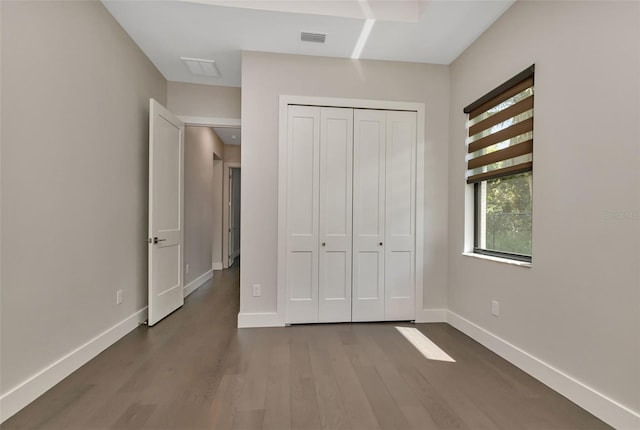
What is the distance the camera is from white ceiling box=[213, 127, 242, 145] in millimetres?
Result: 5508

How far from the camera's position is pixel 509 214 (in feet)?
8.36

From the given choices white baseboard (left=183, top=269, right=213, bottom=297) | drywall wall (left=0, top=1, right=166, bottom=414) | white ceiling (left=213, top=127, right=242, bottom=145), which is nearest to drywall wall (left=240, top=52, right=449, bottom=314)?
drywall wall (left=0, top=1, right=166, bottom=414)

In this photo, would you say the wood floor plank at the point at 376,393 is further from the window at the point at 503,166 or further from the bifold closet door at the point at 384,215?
the window at the point at 503,166

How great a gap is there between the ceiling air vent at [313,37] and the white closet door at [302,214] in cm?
60

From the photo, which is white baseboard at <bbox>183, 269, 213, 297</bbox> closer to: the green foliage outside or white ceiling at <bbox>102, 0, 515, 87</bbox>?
white ceiling at <bbox>102, 0, 515, 87</bbox>

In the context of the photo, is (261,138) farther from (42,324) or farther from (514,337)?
(514,337)

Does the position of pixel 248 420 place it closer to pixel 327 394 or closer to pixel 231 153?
pixel 327 394

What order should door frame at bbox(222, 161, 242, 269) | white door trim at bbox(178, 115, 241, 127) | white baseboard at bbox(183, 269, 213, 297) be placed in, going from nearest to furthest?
white door trim at bbox(178, 115, 241, 127), white baseboard at bbox(183, 269, 213, 297), door frame at bbox(222, 161, 242, 269)

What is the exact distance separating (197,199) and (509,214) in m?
4.14

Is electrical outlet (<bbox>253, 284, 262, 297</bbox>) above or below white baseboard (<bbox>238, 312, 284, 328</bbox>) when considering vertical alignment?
above

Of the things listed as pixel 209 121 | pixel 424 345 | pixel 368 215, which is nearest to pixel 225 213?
pixel 209 121

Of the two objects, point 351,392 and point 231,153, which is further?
point 231,153

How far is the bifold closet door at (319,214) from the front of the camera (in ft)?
10.3

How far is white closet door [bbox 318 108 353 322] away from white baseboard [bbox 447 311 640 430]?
4.22 feet
